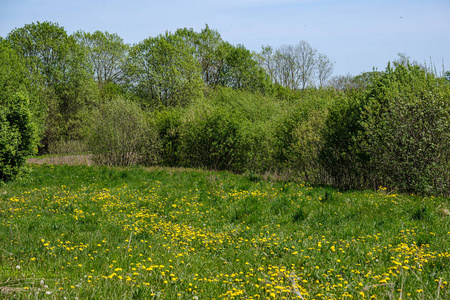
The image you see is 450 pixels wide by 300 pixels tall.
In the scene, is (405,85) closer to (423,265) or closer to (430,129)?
(430,129)

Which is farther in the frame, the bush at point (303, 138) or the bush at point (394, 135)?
the bush at point (303, 138)

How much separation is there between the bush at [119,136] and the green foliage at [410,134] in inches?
515

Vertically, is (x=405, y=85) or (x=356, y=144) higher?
(x=405, y=85)

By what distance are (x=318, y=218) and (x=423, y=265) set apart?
3.03 metres

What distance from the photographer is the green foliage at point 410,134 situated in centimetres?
957

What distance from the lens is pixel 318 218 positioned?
766 centimetres

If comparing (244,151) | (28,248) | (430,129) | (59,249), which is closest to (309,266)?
(59,249)

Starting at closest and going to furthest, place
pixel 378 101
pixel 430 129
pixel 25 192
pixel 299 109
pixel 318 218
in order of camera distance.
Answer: pixel 318 218, pixel 430 129, pixel 25 192, pixel 378 101, pixel 299 109

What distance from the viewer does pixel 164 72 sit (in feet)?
94.7

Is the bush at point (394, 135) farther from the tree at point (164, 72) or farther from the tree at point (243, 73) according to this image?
the tree at point (243, 73)

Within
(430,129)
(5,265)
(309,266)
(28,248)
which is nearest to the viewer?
(5,265)

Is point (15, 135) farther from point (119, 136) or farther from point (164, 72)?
point (164, 72)

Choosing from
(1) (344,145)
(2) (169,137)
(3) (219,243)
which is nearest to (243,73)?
(2) (169,137)

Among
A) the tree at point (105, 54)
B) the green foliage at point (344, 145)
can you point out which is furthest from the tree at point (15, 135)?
the tree at point (105, 54)
